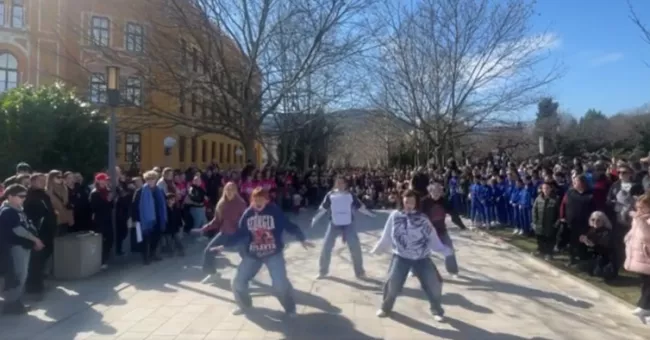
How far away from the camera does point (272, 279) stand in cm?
702

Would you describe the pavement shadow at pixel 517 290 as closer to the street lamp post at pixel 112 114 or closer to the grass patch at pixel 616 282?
the grass patch at pixel 616 282

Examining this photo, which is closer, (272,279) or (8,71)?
(272,279)

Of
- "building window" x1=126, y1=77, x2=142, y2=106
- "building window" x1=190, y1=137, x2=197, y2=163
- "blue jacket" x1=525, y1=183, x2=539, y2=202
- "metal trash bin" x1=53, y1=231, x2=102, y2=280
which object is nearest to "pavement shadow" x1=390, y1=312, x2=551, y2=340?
"metal trash bin" x1=53, y1=231, x2=102, y2=280

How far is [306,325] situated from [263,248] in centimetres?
106

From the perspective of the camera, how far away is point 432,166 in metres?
23.8

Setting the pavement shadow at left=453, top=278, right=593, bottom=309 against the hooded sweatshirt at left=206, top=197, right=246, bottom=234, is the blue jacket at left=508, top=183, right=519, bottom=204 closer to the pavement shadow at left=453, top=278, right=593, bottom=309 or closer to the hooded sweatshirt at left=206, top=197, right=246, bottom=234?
the pavement shadow at left=453, top=278, right=593, bottom=309

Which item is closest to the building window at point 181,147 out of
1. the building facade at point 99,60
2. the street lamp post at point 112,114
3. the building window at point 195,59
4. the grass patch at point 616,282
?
the building facade at point 99,60

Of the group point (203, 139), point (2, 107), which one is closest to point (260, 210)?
point (2, 107)

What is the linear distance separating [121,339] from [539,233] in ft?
27.0

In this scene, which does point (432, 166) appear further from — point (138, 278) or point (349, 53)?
point (138, 278)

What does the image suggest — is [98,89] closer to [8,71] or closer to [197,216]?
[197,216]

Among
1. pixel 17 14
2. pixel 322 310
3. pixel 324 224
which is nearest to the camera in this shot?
pixel 322 310

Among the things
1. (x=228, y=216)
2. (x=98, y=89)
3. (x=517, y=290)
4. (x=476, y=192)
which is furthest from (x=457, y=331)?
(x=98, y=89)

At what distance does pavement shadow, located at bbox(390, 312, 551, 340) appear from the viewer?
6.30 m
